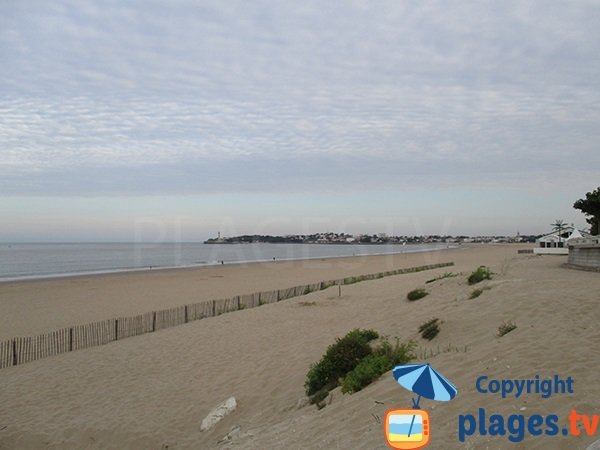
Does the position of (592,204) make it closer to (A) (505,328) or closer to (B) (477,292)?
(B) (477,292)

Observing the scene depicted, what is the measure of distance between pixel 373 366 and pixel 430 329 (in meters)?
3.50

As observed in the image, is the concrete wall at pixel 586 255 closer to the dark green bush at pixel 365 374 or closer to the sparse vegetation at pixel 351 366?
the sparse vegetation at pixel 351 366

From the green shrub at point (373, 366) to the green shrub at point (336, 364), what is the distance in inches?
14.0

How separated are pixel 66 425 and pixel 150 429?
207cm

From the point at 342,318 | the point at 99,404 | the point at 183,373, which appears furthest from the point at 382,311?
the point at 99,404

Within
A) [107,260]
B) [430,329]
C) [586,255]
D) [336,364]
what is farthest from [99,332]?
[107,260]

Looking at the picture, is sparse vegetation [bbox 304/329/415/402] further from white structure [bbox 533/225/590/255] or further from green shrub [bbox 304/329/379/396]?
white structure [bbox 533/225/590/255]

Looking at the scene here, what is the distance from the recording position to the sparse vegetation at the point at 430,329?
36.9ft

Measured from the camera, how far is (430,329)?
11.5 meters

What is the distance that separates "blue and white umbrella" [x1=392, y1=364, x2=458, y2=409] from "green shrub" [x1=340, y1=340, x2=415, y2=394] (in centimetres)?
406

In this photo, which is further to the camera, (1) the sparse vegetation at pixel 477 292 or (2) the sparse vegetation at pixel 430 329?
(1) the sparse vegetation at pixel 477 292

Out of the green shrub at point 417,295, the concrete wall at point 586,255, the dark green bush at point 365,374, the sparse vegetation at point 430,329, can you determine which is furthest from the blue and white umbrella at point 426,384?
the concrete wall at point 586,255

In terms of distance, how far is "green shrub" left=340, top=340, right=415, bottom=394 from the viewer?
316 inches

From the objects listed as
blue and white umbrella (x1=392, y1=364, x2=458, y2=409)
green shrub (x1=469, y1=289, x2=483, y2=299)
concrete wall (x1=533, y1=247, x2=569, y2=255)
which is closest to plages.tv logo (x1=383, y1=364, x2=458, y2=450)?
blue and white umbrella (x1=392, y1=364, x2=458, y2=409)
